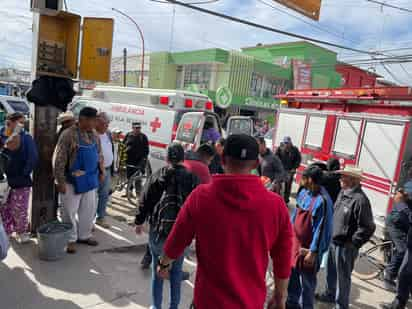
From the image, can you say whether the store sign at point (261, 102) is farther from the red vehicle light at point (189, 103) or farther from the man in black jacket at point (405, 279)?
the man in black jacket at point (405, 279)

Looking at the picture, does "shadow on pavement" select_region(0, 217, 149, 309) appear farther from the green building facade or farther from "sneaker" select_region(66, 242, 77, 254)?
the green building facade

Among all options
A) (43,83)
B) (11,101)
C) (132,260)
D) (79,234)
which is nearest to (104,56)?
(43,83)

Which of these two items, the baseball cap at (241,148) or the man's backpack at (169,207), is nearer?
the baseball cap at (241,148)

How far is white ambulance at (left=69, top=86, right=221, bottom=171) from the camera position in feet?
25.3

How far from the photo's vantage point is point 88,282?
3.62 m

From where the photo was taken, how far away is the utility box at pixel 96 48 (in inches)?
174

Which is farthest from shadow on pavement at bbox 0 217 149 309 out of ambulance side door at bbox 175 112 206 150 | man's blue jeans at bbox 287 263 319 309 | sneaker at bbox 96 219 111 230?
ambulance side door at bbox 175 112 206 150

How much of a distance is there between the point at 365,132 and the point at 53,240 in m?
5.97

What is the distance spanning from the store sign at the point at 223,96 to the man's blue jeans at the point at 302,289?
2044 cm

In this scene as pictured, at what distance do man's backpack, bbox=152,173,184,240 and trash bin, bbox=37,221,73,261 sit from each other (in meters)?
1.63

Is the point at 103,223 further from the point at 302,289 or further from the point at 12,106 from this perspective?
the point at 12,106

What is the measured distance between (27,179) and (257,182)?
3.45 meters

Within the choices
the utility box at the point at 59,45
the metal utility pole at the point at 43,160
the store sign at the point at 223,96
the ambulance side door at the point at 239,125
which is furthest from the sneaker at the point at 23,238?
the store sign at the point at 223,96

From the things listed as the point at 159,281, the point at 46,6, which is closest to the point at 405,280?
the point at 159,281
